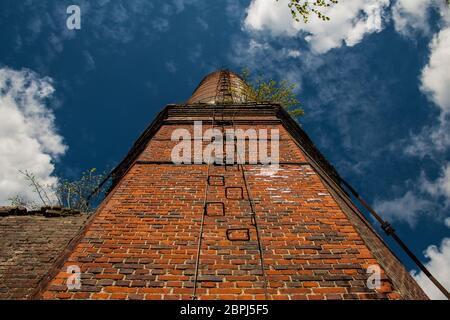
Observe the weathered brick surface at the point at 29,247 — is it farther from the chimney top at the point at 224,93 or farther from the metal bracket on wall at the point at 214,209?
the chimney top at the point at 224,93

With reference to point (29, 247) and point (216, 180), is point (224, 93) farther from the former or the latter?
point (29, 247)

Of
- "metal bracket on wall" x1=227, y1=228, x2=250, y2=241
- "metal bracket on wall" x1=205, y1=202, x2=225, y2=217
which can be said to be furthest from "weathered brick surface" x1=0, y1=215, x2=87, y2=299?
"metal bracket on wall" x1=227, y1=228, x2=250, y2=241

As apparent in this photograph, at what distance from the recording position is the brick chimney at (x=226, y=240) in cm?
266

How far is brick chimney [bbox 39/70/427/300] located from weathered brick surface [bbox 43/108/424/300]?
0.01m

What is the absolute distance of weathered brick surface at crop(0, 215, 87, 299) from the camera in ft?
12.1

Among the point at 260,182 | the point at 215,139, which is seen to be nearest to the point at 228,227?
the point at 260,182

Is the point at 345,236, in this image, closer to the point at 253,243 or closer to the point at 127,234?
the point at 253,243

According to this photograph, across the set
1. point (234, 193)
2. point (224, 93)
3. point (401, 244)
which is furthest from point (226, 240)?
point (224, 93)

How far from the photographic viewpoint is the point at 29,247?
14.8ft

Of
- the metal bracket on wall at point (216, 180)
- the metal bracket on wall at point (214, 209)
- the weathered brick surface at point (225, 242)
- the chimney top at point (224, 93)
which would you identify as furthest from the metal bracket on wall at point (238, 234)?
the chimney top at point (224, 93)

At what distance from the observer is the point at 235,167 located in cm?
444

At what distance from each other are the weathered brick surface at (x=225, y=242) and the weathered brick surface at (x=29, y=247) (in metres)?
1.31

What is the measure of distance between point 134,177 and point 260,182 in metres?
1.87
